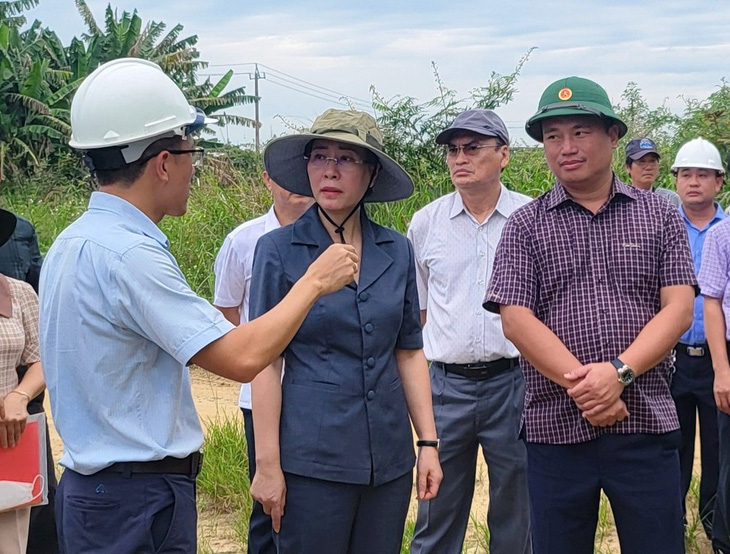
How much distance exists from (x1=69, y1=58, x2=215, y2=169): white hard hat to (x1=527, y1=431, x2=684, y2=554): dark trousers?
5.21 feet

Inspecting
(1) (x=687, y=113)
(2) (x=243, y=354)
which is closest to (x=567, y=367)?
(2) (x=243, y=354)

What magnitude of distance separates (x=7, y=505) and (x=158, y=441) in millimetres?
1220

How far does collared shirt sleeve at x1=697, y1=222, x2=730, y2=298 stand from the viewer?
396cm

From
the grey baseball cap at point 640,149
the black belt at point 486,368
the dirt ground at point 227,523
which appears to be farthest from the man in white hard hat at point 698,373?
the black belt at point 486,368

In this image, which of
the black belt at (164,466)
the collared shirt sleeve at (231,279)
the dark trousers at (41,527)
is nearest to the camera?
the black belt at (164,466)

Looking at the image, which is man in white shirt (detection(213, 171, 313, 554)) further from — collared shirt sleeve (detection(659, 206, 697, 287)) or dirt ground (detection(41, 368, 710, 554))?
collared shirt sleeve (detection(659, 206, 697, 287))

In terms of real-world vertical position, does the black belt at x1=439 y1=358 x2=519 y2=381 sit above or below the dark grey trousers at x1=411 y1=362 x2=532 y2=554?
above

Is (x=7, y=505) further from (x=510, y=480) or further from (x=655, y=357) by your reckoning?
(x=655, y=357)

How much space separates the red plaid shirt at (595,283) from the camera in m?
2.79

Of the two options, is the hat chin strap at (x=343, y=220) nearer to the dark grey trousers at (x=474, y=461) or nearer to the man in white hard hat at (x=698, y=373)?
the dark grey trousers at (x=474, y=461)

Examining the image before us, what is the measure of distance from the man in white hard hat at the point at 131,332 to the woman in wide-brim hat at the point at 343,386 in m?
0.43

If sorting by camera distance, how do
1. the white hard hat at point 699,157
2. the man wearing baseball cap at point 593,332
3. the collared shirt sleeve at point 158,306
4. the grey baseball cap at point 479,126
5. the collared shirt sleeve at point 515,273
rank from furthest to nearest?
the white hard hat at point 699,157
the grey baseball cap at point 479,126
the collared shirt sleeve at point 515,273
the man wearing baseball cap at point 593,332
the collared shirt sleeve at point 158,306

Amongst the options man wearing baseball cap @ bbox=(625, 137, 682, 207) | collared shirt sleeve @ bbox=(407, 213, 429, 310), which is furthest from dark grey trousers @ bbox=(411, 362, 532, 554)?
man wearing baseball cap @ bbox=(625, 137, 682, 207)

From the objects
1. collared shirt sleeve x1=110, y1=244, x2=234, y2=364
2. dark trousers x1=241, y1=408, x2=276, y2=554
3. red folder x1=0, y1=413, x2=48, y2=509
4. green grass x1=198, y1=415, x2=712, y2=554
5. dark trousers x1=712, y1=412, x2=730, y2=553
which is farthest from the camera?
green grass x1=198, y1=415, x2=712, y2=554
